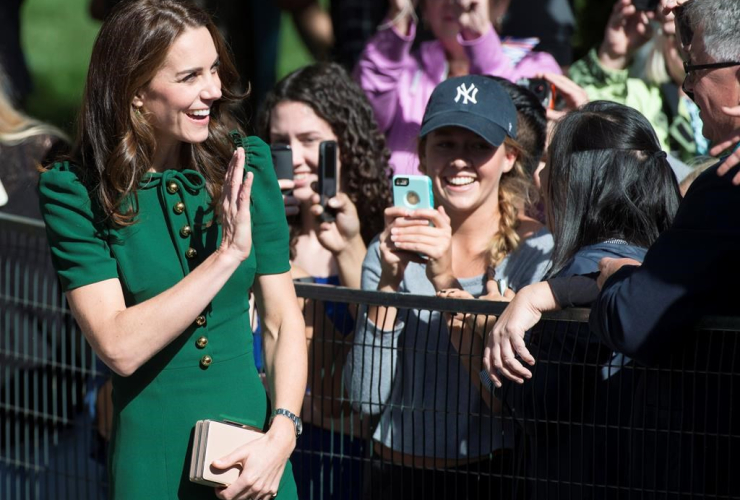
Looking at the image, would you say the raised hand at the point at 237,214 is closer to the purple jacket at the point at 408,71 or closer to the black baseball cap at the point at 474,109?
the black baseball cap at the point at 474,109

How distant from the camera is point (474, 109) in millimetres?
3592

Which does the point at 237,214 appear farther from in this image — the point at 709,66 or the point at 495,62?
the point at 495,62

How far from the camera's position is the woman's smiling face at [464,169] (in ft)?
11.8

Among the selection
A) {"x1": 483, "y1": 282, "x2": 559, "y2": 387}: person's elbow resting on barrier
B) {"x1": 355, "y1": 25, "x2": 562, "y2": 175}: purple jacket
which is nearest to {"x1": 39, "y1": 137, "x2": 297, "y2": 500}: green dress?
{"x1": 483, "y1": 282, "x2": 559, "y2": 387}: person's elbow resting on barrier

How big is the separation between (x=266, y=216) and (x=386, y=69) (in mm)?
2222

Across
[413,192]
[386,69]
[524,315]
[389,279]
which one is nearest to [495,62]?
[386,69]

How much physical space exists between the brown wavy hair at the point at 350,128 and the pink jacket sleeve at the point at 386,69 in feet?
1.54

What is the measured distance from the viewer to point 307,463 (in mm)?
3414

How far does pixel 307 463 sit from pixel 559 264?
3.55 feet

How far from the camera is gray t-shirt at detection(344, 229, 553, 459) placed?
309 cm

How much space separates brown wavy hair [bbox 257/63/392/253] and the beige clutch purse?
1.83m

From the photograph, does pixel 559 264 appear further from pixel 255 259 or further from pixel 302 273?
pixel 302 273

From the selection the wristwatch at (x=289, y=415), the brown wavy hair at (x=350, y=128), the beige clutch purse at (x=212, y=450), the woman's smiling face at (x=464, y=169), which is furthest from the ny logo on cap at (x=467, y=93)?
the beige clutch purse at (x=212, y=450)


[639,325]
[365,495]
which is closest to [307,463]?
[365,495]
